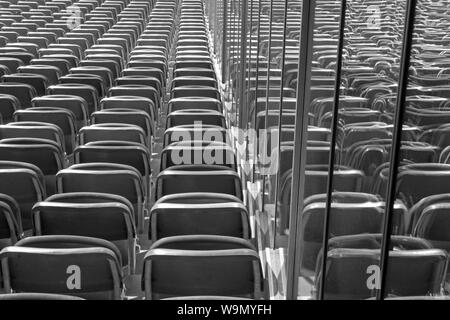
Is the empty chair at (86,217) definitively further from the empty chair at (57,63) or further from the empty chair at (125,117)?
the empty chair at (57,63)

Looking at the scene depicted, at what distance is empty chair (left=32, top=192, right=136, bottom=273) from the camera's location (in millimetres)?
3277

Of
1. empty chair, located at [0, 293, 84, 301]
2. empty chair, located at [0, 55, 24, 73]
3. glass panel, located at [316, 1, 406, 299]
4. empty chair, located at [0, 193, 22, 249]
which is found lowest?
empty chair, located at [0, 193, 22, 249]

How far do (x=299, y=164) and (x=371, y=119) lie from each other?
0.54m

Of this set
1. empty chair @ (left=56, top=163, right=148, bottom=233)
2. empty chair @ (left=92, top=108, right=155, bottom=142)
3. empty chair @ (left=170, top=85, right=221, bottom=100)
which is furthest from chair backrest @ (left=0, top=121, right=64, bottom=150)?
empty chair @ (left=170, top=85, right=221, bottom=100)

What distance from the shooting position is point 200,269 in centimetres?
269

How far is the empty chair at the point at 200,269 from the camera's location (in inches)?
104

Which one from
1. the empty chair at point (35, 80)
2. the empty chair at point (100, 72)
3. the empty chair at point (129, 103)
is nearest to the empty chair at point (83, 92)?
the empty chair at point (35, 80)

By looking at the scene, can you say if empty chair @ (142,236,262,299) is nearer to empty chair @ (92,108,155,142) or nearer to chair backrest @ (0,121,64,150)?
chair backrest @ (0,121,64,150)

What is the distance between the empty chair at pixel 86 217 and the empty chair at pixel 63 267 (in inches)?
16.6

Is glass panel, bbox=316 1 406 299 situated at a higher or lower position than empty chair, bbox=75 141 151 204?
higher

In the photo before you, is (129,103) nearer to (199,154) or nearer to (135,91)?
(135,91)

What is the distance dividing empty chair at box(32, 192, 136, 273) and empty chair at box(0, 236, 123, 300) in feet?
1.38

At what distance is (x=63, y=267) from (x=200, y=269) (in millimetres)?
528

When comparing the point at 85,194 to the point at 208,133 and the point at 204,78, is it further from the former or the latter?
the point at 204,78
